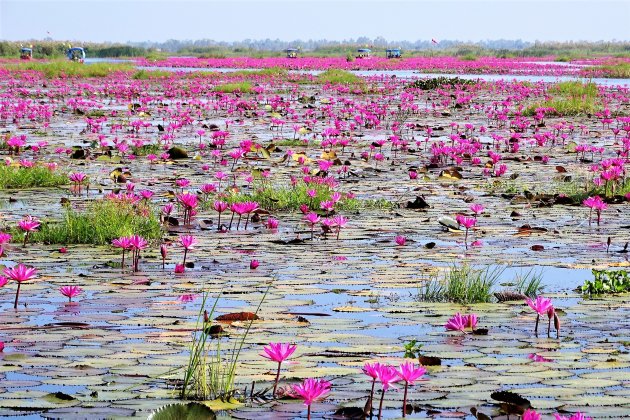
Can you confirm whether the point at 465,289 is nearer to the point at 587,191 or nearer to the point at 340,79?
the point at 587,191

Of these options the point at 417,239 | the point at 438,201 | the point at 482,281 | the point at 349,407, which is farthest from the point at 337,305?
the point at 438,201

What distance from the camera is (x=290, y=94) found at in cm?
2755

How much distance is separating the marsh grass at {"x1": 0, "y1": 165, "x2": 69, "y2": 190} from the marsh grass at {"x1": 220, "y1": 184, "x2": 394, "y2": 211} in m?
2.26

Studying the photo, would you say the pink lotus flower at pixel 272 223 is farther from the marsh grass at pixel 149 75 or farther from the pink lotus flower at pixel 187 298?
the marsh grass at pixel 149 75

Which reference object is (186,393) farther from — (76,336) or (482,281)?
(482,281)

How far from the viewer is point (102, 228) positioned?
658 centimetres

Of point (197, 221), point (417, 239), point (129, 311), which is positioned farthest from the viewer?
point (197, 221)

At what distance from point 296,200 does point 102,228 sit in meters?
2.11

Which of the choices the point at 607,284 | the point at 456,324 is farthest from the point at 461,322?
the point at 607,284

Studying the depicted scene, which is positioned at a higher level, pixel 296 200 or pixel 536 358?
pixel 536 358

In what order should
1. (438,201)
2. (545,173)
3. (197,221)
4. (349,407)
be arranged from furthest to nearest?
1. (545,173)
2. (438,201)
3. (197,221)
4. (349,407)

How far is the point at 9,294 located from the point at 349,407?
2581mm

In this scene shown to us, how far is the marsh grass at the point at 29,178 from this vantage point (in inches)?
372

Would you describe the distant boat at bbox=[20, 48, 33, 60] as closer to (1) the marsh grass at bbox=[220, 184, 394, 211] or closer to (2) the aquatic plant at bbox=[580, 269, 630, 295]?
(1) the marsh grass at bbox=[220, 184, 394, 211]
